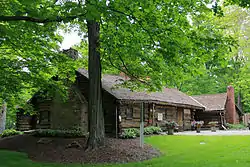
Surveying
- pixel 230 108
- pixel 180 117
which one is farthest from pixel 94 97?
pixel 230 108

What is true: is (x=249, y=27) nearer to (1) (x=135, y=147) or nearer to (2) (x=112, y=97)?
(2) (x=112, y=97)

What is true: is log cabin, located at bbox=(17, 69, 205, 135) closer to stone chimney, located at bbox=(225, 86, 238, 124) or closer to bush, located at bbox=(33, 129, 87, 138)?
bush, located at bbox=(33, 129, 87, 138)

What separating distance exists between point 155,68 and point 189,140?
6.05 meters

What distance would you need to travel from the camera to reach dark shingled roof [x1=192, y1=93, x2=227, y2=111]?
2907cm

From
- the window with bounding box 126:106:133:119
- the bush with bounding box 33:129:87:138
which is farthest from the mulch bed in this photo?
the window with bounding box 126:106:133:119

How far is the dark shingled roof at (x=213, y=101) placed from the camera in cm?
2907

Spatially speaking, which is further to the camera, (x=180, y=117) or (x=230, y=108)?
(x=230, y=108)

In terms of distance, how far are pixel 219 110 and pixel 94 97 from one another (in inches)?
769

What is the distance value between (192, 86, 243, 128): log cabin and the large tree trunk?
1912cm

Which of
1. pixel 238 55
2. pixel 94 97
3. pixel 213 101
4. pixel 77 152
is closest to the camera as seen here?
pixel 77 152

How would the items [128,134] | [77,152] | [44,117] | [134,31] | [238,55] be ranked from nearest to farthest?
[134,31]
[77,152]
[128,134]
[44,117]
[238,55]

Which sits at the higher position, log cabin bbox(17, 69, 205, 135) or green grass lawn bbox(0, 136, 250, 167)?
log cabin bbox(17, 69, 205, 135)

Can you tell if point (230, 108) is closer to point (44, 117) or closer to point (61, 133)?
point (44, 117)

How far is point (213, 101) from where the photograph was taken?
101ft
